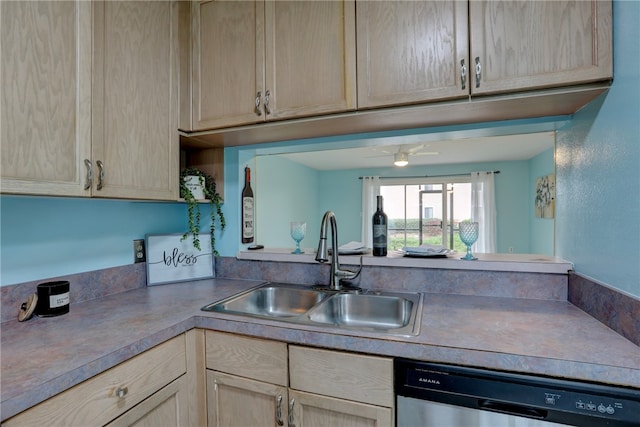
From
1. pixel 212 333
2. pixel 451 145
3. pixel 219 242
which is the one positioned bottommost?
pixel 212 333

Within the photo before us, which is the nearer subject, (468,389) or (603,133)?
(468,389)

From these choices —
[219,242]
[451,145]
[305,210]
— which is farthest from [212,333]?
[305,210]

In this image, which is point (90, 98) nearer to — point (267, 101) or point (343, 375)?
point (267, 101)

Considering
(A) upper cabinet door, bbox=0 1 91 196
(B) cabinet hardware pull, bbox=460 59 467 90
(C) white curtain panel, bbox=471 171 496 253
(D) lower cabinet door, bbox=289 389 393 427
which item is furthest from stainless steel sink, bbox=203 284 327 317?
(C) white curtain panel, bbox=471 171 496 253

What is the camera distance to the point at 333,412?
3.28 ft

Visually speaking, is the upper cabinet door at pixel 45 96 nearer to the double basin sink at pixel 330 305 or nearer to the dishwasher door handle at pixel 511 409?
the double basin sink at pixel 330 305

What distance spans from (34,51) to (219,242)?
114cm

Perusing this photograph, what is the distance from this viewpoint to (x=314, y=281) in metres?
1.64

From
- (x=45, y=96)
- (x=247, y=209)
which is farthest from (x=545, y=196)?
(x=45, y=96)

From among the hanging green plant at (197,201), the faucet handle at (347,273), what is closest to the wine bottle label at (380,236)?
the faucet handle at (347,273)

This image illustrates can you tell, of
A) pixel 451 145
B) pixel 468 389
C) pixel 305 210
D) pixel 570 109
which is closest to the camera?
pixel 468 389

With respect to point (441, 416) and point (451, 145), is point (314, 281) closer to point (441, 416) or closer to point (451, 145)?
point (441, 416)

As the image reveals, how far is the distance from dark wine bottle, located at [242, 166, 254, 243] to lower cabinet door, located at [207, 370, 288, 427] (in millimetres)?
802

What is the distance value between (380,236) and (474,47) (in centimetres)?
89
